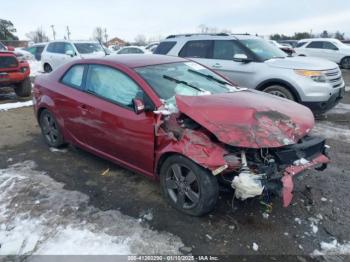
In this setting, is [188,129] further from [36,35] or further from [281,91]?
[36,35]

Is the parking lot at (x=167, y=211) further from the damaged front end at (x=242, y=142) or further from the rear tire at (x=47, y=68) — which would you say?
the rear tire at (x=47, y=68)

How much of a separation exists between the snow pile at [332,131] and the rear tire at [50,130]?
15.1ft

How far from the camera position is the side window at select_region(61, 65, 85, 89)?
4727 millimetres

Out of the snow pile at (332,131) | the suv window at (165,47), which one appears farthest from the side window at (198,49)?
the snow pile at (332,131)

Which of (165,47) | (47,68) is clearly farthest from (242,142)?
(47,68)

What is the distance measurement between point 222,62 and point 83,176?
176 inches

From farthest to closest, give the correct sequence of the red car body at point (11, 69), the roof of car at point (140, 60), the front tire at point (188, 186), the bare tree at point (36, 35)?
the bare tree at point (36, 35), the red car body at point (11, 69), the roof of car at point (140, 60), the front tire at point (188, 186)

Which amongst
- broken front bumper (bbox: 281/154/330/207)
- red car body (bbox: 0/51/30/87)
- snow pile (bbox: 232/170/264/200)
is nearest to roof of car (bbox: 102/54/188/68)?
snow pile (bbox: 232/170/264/200)

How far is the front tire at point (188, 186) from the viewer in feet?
10.5

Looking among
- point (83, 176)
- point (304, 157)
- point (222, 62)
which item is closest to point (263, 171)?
point (304, 157)

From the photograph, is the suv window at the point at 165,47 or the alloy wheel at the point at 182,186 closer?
the alloy wheel at the point at 182,186

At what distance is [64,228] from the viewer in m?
3.30

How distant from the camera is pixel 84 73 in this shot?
4.67m

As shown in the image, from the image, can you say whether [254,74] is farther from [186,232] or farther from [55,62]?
[55,62]
